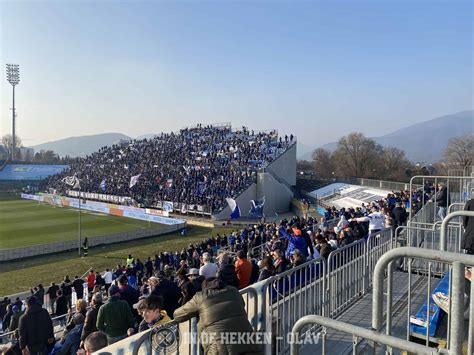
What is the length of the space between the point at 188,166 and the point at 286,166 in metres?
12.2

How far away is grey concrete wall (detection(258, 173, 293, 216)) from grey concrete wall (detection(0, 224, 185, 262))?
1256 centimetres

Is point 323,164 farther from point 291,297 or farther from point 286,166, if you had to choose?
point 291,297

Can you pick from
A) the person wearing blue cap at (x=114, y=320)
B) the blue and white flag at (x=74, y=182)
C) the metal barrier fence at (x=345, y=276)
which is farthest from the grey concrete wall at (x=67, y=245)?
the metal barrier fence at (x=345, y=276)

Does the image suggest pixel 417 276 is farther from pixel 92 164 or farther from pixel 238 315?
pixel 92 164

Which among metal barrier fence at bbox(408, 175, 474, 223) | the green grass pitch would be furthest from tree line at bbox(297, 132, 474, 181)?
metal barrier fence at bbox(408, 175, 474, 223)

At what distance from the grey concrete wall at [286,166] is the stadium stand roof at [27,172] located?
168 ft

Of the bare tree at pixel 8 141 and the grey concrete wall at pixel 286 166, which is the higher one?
the bare tree at pixel 8 141

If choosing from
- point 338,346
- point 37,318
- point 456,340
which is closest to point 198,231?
point 37,318

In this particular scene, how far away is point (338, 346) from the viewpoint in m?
4.89

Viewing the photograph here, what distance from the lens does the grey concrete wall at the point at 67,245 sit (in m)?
23.0

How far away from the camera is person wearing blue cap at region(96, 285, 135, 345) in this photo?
5.26 meters

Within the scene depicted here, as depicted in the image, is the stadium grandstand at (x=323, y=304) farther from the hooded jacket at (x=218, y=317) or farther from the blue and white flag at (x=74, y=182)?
the blue and white flag at (x=74, y=182)

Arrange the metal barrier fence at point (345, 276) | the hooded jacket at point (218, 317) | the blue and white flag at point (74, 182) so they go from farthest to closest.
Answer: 1. the blue and white flag at point (74, 182)
2. the metal barrier fence at point (345, 276)
3. the hooded jacket at point (218, 317)

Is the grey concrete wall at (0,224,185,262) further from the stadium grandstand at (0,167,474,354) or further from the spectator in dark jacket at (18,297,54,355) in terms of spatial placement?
the spectator in dark jacket at (18,297,54,355)
